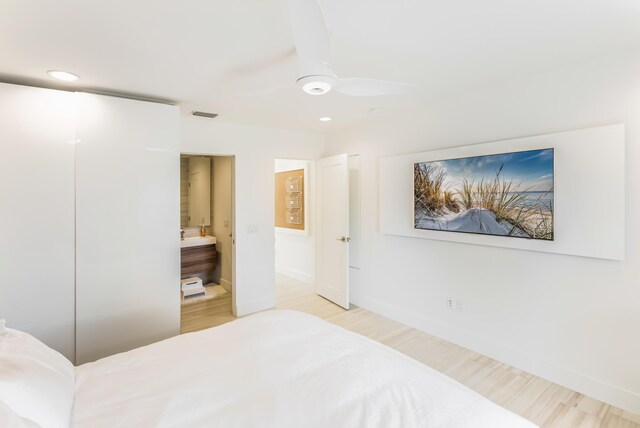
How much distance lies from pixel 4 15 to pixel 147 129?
3.95ft

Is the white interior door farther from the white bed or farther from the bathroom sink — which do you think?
the white bed

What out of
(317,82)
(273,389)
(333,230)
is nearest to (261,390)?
(273,389)

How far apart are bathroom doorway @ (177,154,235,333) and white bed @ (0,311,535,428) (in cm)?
258

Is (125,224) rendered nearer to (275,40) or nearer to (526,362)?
(275,40)

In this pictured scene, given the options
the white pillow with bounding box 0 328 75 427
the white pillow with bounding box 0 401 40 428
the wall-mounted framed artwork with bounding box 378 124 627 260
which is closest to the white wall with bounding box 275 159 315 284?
the wall-mounted framed artwork with bounding box 378 124 627 260

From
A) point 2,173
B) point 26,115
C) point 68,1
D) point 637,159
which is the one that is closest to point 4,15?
point 68,1

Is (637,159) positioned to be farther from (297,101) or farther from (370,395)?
(297,101)

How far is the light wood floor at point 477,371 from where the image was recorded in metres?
2.07

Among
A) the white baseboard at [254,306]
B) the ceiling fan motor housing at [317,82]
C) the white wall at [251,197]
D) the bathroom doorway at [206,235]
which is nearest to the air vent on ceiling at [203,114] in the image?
the white wall at [251,197]

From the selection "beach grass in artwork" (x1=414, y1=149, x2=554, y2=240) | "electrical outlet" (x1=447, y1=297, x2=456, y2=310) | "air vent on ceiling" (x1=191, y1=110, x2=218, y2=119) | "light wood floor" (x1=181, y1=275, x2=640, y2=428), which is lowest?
"light wood floor" (x1=181, y1=275, x2=640, y2=428)

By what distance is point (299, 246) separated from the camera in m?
5.46

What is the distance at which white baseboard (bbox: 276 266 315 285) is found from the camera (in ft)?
17.1

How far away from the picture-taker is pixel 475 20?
168cm

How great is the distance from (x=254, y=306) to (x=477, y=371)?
260 cm
